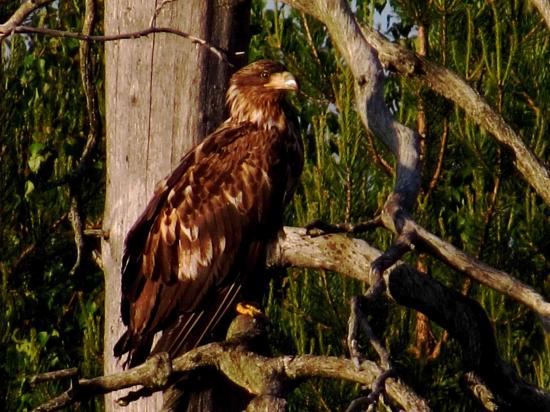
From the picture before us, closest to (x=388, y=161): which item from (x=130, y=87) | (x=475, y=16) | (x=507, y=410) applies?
(x=475, y=16)

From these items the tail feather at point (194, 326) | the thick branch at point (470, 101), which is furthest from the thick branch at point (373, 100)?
the tail feather at point (194, 326)

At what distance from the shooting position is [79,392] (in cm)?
454

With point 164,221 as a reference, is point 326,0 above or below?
above

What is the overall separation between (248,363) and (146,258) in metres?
1.37

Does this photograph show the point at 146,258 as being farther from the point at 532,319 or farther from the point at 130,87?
the point at 532,319

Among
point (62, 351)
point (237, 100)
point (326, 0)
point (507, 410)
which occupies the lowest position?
point (62, 351)

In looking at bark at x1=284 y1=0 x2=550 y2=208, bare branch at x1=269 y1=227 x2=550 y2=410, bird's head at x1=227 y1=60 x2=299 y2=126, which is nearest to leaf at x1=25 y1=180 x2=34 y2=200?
bird's head at x1=227 y1=60 x2=299 y2=126

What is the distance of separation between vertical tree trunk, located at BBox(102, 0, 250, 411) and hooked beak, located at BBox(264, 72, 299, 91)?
2.50 feet

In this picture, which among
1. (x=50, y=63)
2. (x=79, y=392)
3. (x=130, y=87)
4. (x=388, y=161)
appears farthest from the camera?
(x=50, y=63)

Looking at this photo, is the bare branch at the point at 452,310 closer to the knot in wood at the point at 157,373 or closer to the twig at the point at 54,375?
the knot in wood at the point at 157,373

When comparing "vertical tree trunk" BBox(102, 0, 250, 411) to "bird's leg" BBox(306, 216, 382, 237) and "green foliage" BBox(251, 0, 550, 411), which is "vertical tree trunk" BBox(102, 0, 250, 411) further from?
"green foliage" BBox(251, 0, 550, 411)

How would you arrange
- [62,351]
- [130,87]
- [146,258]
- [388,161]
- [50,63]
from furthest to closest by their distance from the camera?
[50,63] → [62,351] → [388,161] → [146,258] → [130,87]

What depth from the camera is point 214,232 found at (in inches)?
237

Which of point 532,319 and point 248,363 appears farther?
point 532,319
